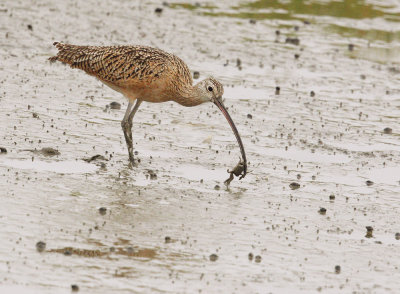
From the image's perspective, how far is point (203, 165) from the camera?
1231 cm

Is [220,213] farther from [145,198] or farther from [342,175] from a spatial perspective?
[342,175]

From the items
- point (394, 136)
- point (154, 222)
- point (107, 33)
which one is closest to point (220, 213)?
point (154, 222)

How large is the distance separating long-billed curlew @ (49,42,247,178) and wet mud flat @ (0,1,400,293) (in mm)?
827

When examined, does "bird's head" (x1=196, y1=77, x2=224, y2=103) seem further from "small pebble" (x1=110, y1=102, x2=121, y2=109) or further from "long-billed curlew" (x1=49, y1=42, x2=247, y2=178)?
"small pebble" (x1=110, y1=102, x2=121, y2=109)

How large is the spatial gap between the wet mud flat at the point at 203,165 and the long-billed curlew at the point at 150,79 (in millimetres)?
827

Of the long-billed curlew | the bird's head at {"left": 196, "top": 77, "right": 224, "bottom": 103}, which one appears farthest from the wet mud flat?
the bird's head at {"left": 196, "top": 77, "right": 224, "bottom": 103}

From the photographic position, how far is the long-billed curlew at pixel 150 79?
12.0 metres

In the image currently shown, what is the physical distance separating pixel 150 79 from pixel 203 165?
1.36 metres

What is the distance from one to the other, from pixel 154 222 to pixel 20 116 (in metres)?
4.08

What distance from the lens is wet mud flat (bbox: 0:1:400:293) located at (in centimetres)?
879

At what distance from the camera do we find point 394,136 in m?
14.5

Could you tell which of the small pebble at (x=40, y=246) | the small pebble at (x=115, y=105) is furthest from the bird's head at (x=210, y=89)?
the small pebble at (x=40, y=246)

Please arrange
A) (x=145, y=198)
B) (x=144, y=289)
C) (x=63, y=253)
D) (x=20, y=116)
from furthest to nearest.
→ (x=20, y=116)
(x=145, y=198)
(x=63, y=253)
(x=144, y=289)

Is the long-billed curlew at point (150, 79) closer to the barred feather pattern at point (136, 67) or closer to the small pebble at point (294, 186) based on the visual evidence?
the barred feather pattern at point (136, 67)
